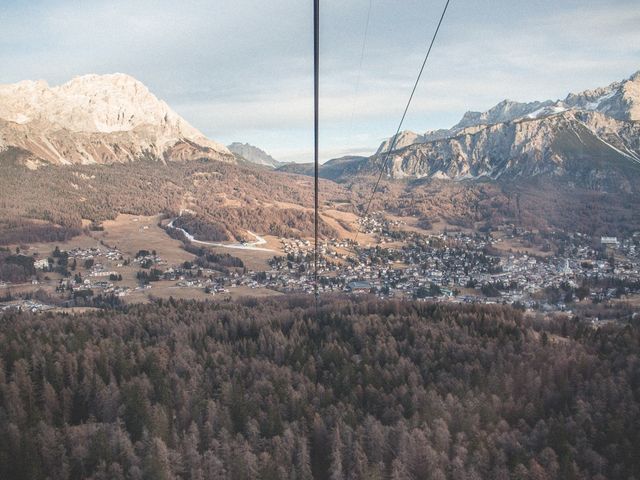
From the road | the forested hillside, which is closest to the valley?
the road

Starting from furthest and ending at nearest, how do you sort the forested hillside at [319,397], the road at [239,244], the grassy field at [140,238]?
1. the road at [239,244]
2. the grassy field at [140,238]
3. the forested hillside at [319,397]

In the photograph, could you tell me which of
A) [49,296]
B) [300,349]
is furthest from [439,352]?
[49,296]

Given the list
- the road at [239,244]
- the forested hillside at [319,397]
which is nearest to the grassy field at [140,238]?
the road at [239,244]

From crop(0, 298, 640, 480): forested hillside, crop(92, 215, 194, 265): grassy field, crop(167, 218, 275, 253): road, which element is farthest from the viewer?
crop(167, 218, 275, 253): road

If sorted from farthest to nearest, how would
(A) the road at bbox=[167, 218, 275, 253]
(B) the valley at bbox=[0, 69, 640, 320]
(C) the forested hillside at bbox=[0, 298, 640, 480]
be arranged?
(A) the road at bbox=[167, 218, 275, 253], (B) the valley at bbox=[0, 69, 640, 320], (C) the forested hillside at bbox=[0, 298, 640, 480]

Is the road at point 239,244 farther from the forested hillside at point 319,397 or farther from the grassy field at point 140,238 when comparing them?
the forested hillside at point 319,397

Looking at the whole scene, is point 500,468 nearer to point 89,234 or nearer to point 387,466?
point 387,466

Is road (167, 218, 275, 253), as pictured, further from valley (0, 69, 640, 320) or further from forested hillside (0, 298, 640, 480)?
forested hillside (0, 298, 640, 480)

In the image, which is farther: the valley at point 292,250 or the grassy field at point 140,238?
the grassy field at point 140,238

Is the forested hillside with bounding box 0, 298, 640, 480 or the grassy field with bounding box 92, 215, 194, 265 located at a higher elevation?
the grassy field with bounding box 92, 215, 194, 265
